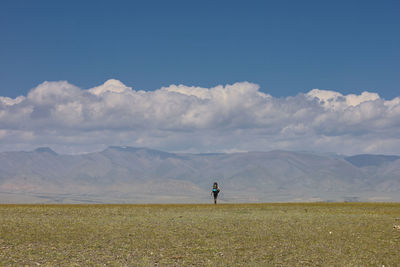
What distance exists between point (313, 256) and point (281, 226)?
32.8 ft

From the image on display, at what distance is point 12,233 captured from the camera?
3234 cm

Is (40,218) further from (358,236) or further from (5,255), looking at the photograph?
(358,236)

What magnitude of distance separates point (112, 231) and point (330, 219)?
19.3 metres

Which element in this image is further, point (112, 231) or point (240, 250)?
point (112, 231)

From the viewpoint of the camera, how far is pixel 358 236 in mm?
32406

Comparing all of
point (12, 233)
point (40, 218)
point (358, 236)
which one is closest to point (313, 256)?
point (358, 236)

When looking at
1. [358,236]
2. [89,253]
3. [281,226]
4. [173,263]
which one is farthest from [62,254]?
[358,236]

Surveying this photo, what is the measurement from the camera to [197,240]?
3061 cm

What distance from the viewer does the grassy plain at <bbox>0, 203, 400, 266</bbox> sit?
25.5 metres

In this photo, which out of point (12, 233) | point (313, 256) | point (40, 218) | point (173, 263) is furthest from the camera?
point (40, 218)

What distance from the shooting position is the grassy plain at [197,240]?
25469 millimetres

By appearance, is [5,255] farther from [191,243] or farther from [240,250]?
[240,250]

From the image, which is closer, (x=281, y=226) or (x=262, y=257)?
(x=262, y=257)

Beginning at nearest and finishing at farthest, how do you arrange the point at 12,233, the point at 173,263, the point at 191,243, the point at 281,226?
1. the point at 173,263
2. the point at 191,243
3. the point at 12,233
4. the point at 281,226
